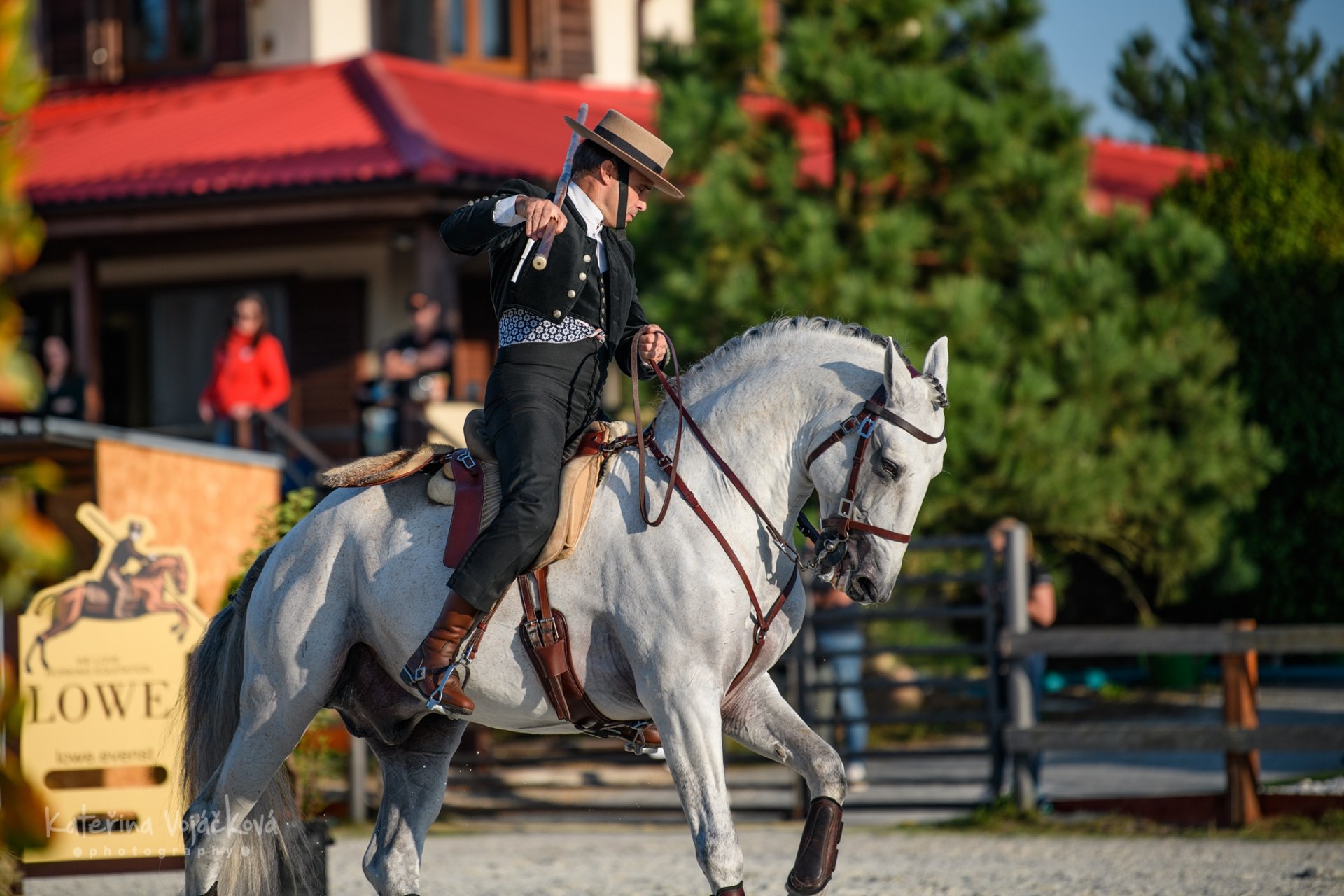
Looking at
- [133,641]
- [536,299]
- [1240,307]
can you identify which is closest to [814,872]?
[536,299]

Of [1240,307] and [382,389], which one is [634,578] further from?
[1240,307]

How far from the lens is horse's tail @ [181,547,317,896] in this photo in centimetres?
548

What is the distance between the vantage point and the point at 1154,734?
960cm

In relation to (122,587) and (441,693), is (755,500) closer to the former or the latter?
(441,693)

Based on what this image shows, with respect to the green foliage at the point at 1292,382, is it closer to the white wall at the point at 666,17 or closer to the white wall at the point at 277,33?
the white wall at the point at 666,17

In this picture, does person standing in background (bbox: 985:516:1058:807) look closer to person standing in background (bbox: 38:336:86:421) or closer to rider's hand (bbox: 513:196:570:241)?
rider's hand (bbox: 513:196:570:241)

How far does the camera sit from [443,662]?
4.81 metres

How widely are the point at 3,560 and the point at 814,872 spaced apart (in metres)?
2.99

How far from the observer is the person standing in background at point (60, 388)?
14531 millimetres

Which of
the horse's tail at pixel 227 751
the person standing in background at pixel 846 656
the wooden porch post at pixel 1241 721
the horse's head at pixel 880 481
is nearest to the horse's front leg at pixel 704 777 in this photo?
the horse's head at pixel 880 481

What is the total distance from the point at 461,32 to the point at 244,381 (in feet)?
22.8

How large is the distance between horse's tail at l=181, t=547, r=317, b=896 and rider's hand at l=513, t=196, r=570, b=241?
1752 millimetres

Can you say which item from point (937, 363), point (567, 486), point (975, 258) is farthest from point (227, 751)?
point (975, 258)

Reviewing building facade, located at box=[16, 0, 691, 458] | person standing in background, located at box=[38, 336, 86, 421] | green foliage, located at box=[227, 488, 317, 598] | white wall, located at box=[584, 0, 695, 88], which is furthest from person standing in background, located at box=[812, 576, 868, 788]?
white wall, located at box=[584, 0, 695, 88]
